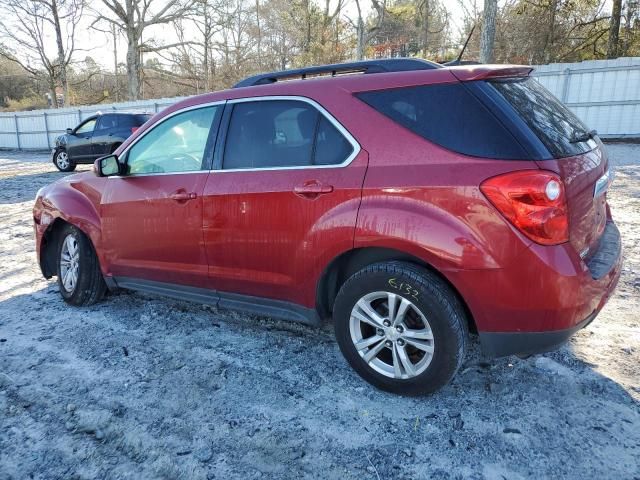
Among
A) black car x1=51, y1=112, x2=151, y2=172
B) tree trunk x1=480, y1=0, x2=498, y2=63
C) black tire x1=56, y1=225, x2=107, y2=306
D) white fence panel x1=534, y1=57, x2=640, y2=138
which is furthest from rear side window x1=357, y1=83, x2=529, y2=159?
white fence panel x1=534, y1=57, x2=640, y2=138

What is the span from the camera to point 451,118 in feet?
8.26

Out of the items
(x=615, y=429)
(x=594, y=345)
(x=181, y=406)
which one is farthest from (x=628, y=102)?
(x=181, y=406)

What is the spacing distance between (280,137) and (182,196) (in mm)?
859

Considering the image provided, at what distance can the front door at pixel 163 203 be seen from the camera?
3445mm

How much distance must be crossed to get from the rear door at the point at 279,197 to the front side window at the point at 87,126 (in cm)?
1350

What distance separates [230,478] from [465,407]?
130 cm

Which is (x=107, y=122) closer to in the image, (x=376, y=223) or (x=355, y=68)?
(x=355, y=68)

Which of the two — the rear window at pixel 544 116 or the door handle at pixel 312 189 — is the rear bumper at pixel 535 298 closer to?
the rear window at pixel 544 116

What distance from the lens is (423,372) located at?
8.66 ft

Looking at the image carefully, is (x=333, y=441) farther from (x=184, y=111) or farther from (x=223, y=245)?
(x=184, y=111)

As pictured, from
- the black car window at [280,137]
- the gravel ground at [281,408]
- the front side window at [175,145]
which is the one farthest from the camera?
the front side window at [175,145]

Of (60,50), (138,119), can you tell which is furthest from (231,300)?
(60,50)

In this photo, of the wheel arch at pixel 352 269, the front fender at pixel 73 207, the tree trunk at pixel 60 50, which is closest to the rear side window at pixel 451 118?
the wheel arch at pixel 352 269

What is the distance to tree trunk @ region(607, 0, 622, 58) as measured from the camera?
19.6 m
